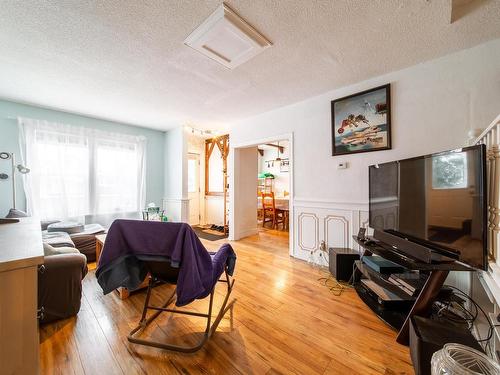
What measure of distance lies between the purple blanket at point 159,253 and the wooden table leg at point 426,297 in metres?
1.43

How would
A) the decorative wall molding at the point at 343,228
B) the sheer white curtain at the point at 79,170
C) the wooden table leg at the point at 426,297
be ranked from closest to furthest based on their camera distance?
the wooden table leg at the point at 426,297, the decorative wall molding at the point at 343,228, the sheer white curtain at the point at 79,170

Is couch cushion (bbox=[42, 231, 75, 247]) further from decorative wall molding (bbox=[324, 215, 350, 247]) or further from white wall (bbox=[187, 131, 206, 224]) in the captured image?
decorative wall molding (bbox=[324, 215, 350, 247])

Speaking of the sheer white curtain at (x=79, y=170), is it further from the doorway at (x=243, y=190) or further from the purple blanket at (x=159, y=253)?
the purple blanket at (x=159, y=253)

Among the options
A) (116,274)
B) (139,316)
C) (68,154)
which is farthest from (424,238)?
(68,154)

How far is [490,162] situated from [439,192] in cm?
30

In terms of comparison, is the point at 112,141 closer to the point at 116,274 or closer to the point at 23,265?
the point at 116,274

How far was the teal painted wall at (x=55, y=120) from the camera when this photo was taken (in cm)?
303

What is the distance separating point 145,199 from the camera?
452cm

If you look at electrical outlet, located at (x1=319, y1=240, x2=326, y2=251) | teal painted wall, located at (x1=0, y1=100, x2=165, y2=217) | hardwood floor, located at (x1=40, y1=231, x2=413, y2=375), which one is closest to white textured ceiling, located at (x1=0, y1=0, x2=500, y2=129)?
teal painted wall, located at (x1=0, y1=100, x2=165, y2=217)

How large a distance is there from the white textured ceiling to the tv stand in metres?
1.79

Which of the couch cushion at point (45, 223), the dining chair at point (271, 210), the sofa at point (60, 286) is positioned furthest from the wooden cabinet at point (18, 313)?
the dining chair at point (271, 210)

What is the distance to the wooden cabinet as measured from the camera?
769 millimetres

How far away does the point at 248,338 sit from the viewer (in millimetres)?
1462

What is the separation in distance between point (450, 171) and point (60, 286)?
121 inches
